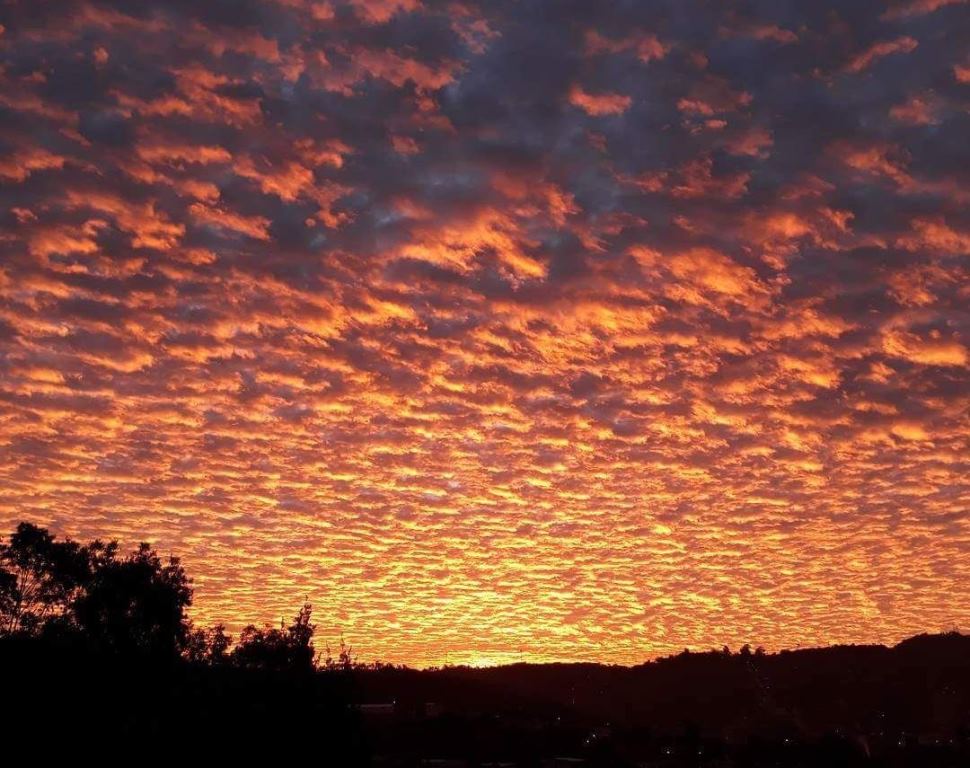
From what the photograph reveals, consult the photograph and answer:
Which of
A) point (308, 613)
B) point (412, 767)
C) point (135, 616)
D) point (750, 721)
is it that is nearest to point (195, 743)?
point (308, 613)

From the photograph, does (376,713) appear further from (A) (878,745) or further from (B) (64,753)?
(A) (878,745)

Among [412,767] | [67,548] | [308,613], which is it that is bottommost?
[412,767]

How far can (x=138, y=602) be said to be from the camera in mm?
50750

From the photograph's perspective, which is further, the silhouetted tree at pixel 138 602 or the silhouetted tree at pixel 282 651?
the silhouetted tree at pixel 138 602

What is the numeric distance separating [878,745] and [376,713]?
10092 cm

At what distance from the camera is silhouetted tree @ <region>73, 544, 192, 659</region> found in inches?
1913

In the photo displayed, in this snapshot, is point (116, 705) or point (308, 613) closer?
point (116, 705)

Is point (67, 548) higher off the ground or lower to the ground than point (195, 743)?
higher

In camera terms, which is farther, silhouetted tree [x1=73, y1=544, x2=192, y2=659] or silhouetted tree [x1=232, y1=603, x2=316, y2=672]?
silhouetted tree [x1=73, y1=544, x2=192, y2=659]

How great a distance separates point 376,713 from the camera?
103250 millimetres

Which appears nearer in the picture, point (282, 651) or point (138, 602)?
point (282, 651)

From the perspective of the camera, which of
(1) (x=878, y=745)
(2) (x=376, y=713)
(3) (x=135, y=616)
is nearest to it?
(3) (x=135, y=616)

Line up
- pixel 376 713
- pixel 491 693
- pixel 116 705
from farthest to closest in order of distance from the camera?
pixel 491 693 → pixel 376 713 → pixel 116 705

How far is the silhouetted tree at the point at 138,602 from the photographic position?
48.6 meters
